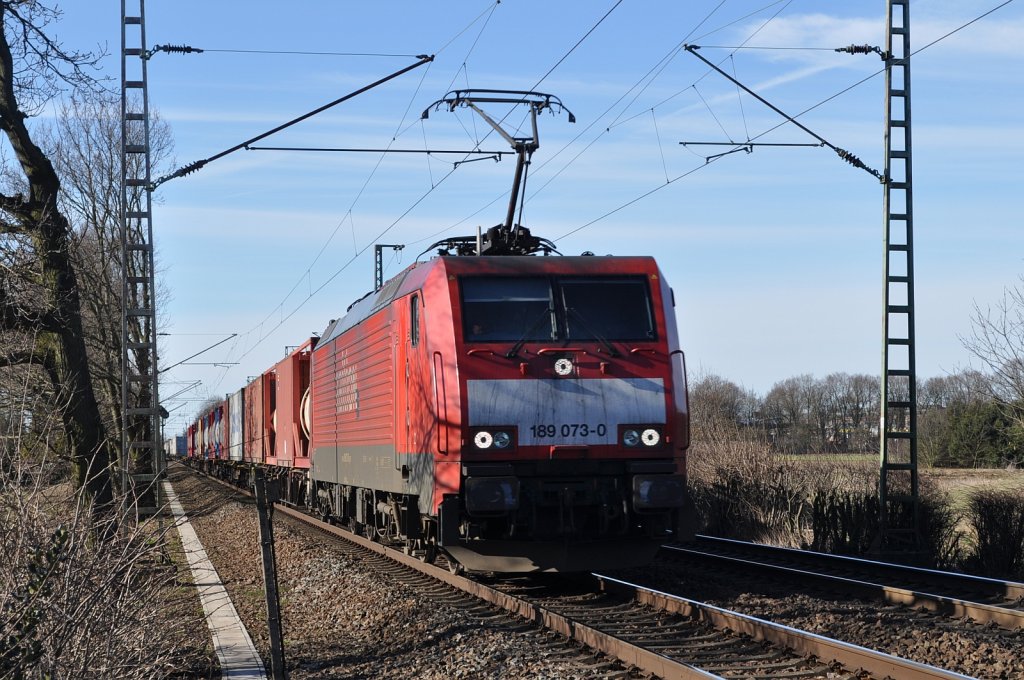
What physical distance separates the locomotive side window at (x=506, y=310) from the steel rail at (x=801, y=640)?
2672 millimetres

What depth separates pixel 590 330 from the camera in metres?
11.1

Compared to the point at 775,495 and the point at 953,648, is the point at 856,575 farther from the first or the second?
the point at 775,495

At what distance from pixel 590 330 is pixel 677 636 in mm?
3320

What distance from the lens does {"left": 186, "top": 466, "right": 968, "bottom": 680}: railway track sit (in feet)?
24.4

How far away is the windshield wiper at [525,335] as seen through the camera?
35.3 ft

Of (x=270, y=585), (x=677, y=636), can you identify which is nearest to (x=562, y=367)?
(x=677, y=636)

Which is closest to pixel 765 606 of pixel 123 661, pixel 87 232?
pixel 123 661

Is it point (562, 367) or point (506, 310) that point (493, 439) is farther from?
point (506, 310)

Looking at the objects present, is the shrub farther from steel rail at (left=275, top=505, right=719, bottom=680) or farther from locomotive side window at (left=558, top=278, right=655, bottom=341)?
steel rail at (left=275, top=505, right=719, bottom=680)

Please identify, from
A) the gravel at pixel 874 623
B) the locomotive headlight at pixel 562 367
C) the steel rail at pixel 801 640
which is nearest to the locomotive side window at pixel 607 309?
the locomotive headlight at pixel 562 367

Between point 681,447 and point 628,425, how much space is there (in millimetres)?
613

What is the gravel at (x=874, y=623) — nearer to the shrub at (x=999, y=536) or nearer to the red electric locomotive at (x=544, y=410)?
the red electric locomotive at (x=544, y=410)

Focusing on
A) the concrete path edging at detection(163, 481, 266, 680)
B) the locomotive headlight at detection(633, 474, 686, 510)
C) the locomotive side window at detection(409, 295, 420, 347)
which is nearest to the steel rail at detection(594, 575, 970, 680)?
Answer: the locomotive headlight at detection(633, 474, 686, 510)

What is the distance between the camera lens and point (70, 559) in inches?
255
